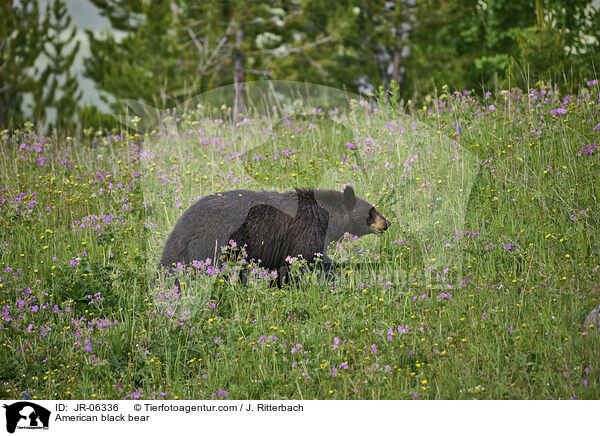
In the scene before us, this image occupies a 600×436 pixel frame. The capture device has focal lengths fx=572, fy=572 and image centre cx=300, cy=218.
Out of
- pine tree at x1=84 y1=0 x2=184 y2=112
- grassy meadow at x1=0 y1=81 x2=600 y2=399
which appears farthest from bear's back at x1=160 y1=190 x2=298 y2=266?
pine tree at x1=84 y1=0 x2=184 y2=112

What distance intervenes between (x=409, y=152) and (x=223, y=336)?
2302 millimetres

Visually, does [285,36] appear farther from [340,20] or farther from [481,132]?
[481,132]

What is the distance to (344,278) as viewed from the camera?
4.66 meters

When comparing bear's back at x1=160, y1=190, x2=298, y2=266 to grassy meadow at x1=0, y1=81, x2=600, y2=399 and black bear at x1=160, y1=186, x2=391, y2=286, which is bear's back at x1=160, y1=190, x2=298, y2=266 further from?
grassy meadow at x1=0, y1=81, x2=600, y2=399

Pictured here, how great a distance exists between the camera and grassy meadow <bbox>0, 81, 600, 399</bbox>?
151 inches

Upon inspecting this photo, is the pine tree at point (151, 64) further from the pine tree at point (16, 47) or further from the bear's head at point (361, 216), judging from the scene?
the bear's head at point (361, 216)

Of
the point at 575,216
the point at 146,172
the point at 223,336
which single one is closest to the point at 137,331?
the point at 223,336

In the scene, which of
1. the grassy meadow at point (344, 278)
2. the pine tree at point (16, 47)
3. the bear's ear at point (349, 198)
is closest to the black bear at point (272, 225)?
the bear's ear at point (349, 198)

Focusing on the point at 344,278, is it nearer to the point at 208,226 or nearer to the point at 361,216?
the point at 361,216

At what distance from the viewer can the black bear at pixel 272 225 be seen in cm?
477

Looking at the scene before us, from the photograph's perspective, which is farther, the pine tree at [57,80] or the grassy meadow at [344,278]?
the pine tree at [57,80]
